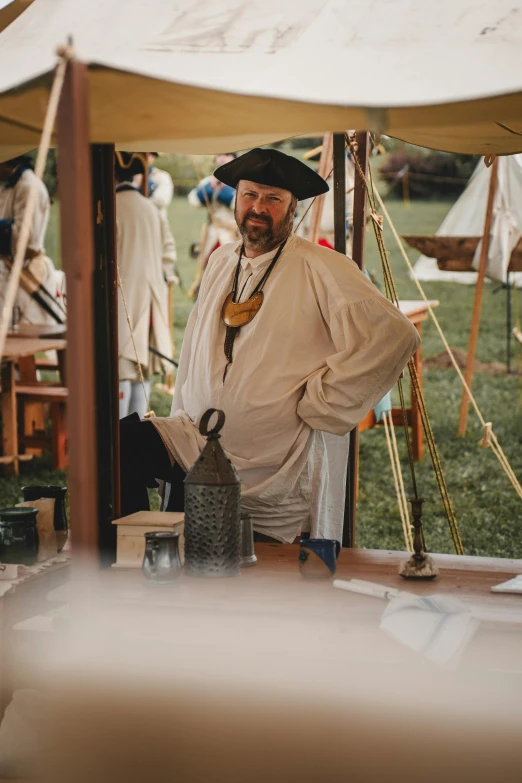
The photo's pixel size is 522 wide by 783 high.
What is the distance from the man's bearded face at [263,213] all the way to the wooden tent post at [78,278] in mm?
1447

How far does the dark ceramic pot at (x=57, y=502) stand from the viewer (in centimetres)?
283

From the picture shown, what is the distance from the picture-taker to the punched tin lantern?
254 centimetres

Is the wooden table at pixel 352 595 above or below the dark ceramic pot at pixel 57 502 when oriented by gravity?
below

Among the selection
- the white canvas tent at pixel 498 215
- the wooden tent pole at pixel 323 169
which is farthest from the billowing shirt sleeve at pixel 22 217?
the white canvas tent at pixel 498 215

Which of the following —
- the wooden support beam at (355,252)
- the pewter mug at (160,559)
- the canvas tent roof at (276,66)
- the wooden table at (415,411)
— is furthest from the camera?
the wooden table at (415,411)

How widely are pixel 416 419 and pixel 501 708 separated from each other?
177 inches

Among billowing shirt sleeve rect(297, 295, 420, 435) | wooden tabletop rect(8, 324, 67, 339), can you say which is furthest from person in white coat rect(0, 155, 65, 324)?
billowing shirt sleeve rect(297, 295, 420, 435)

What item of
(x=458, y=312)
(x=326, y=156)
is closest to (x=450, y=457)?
(x=326, y=156)

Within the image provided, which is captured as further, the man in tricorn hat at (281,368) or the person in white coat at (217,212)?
the person in white coat at (217,212)

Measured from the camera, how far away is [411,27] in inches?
89.7

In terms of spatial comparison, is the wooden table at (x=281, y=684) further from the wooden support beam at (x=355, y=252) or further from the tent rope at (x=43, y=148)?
the wooden support beam at (x=355, y=252)

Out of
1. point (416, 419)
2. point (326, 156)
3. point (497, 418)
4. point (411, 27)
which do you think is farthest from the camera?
point (497, 418)

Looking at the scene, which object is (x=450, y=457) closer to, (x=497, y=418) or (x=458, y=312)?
(x=497, y=418)

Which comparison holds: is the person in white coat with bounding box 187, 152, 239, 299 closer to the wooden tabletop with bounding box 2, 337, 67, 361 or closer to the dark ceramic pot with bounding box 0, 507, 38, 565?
the wooden tabletop with bounding box 2, 337, 67, 361
